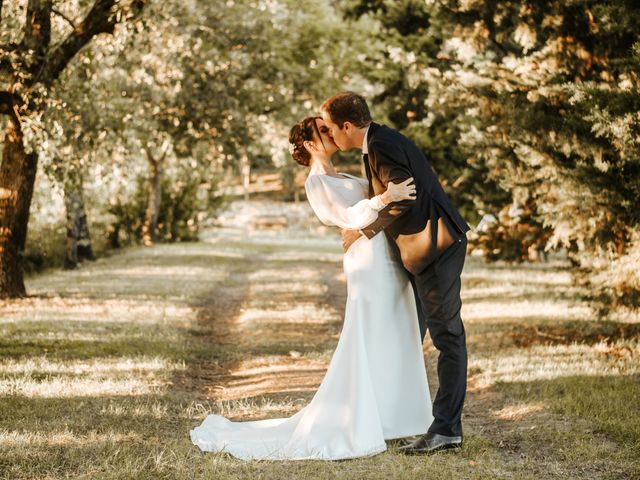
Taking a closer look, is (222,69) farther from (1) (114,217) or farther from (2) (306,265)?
(1) (114,217)

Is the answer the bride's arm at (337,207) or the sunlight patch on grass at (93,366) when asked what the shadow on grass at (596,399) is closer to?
the bride's arm at (337,207)

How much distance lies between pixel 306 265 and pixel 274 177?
46.1 metres


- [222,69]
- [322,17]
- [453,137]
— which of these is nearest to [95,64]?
[222,69]

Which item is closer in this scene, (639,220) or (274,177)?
(639,220)

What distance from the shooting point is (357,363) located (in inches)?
218

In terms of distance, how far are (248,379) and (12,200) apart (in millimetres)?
6574

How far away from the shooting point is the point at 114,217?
1117 inches

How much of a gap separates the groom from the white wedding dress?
24 centimetres

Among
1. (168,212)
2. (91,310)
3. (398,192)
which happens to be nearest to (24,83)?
Answer: (91,310)

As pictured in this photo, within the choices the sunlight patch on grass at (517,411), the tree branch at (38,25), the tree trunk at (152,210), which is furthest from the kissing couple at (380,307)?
the tree trunk at (152,210)

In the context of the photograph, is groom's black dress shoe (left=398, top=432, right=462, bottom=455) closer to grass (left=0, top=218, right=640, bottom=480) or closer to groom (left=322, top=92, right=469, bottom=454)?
groom (left=322, top=92, right=469, bottom=454)

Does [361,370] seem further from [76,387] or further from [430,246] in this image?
[76,387]

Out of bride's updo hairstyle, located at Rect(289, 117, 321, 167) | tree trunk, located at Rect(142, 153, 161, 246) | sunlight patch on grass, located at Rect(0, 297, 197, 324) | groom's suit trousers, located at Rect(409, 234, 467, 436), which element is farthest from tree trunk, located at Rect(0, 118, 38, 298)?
tree trunk, located at Rect(142, 153, 161, 246)

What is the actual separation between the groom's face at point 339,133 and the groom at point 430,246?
0.10 metres
